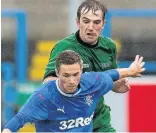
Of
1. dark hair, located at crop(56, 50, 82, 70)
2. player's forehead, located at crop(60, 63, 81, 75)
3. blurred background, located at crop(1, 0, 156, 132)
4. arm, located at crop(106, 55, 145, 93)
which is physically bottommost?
blurred background, located at crop(1, 0, 156, 132)

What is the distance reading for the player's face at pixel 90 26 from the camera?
532 cm

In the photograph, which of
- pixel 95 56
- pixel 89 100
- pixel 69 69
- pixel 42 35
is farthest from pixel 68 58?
pixel 42 35

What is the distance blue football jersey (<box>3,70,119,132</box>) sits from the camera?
507cm

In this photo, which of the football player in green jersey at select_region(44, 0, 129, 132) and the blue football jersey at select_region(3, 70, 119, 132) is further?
the football player in green jersey at select_region(44, 0, 129, 132)

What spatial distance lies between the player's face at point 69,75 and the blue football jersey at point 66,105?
94 mm

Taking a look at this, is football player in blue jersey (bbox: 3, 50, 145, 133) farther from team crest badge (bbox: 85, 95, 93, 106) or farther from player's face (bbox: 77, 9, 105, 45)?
player's face (bbox: 77, 9, 105, 45)

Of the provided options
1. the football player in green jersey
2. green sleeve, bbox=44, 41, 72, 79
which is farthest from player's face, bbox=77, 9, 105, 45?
green sleeve, bbox=44, 41, 72, 79

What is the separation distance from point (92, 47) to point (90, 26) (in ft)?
0.73

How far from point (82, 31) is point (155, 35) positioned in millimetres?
4917

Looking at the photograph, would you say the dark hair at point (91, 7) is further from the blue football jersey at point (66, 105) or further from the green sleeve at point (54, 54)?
the blue football jersey at point (66, 105)

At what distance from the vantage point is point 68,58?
505 centimetres

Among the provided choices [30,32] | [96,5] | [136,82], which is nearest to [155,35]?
[30,32]

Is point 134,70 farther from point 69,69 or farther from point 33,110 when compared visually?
point 33,110

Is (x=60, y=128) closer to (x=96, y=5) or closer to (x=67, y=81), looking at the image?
(x=67, y=81)
